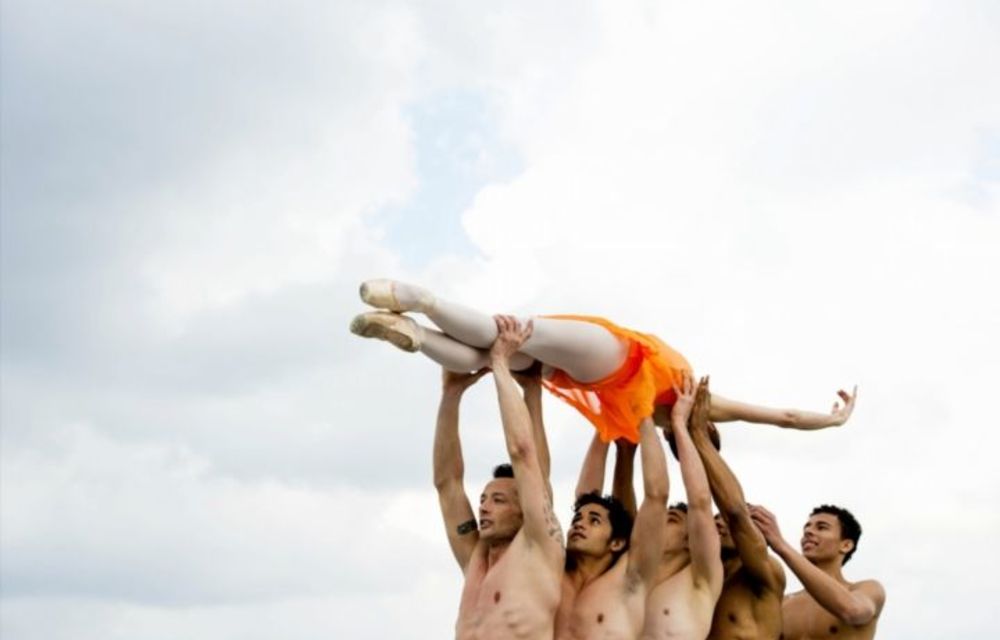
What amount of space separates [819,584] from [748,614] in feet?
2.23

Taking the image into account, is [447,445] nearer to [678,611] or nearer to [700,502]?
[700,502]

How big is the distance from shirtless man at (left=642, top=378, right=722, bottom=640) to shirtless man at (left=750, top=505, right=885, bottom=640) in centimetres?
85

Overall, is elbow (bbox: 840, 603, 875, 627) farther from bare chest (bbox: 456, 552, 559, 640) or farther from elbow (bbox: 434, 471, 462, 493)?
elbow (bbox: 434, 471, 462, 493)

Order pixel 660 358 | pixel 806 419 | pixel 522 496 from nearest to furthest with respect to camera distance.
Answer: pixel 522 496 < pixel 660 358 < pixel 806 419

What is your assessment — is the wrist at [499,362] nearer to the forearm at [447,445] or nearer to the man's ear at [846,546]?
the forearm at [447,445]

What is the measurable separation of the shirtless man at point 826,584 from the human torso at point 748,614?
354mm

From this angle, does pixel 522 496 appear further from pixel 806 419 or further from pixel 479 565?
pixel 806 419

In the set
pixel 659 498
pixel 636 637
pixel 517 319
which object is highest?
pixel 517 319

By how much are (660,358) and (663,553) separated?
162 cm

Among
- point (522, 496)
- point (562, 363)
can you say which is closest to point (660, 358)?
point (562, 363)

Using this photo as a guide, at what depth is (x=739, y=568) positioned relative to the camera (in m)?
14.5

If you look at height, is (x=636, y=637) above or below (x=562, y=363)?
below

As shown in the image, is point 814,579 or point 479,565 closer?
point 479,565

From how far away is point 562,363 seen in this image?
13625 mm
